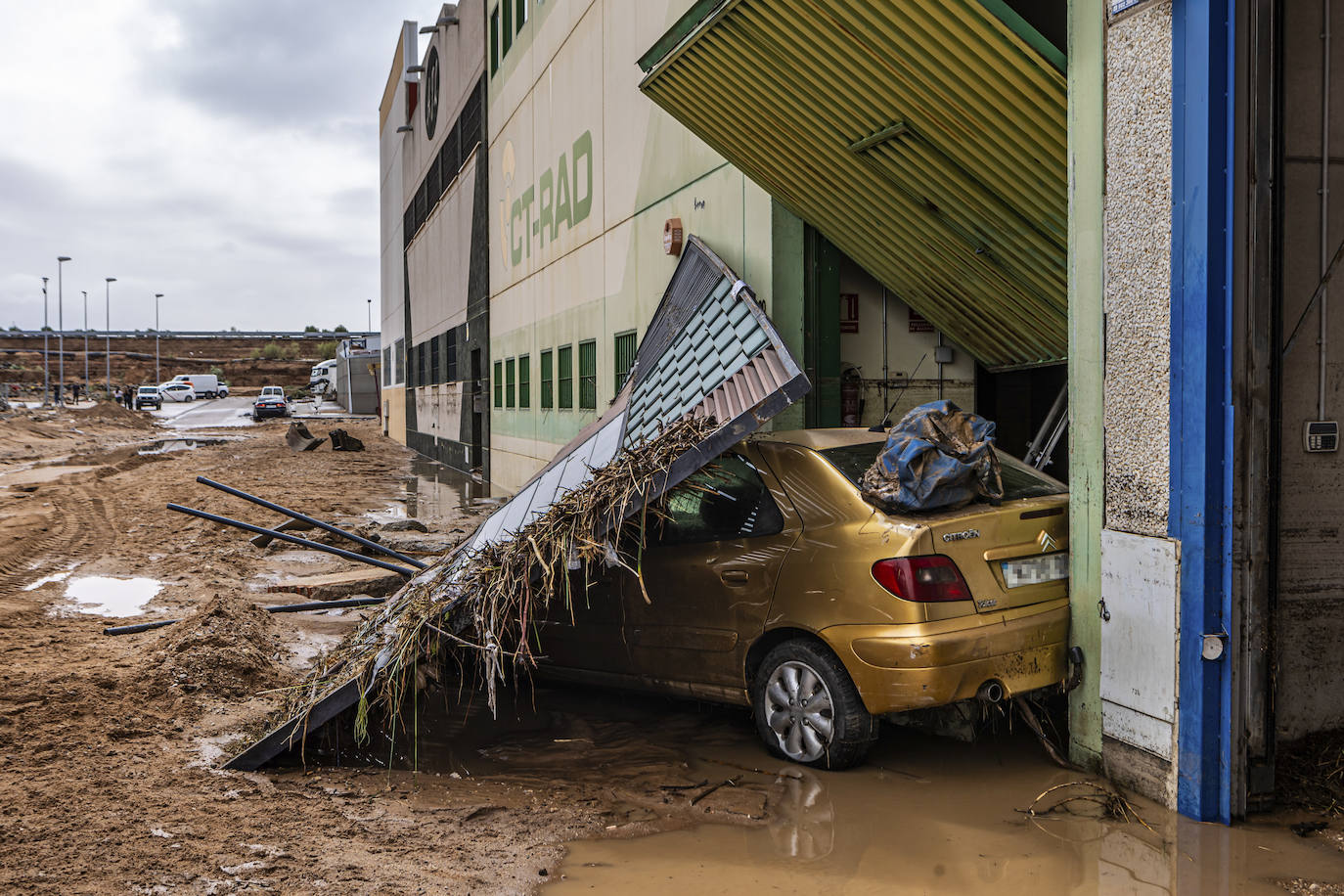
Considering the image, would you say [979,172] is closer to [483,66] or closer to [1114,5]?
[1114,5]

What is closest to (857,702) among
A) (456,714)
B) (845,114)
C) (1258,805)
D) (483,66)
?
(1258,805)

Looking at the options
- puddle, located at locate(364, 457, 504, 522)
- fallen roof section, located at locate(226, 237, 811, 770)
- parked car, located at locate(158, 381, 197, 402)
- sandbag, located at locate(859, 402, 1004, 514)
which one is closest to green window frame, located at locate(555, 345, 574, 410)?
puddle, located at locate(364, 457, 504, 522)

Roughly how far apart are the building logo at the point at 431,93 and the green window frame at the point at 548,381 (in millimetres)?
16272

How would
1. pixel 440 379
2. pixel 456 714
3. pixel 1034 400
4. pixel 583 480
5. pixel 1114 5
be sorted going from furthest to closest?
pixel 440 379, pixel 1034 400, pixel 456 714, pixel 583 480, pixel 1114 5

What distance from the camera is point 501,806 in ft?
16.6

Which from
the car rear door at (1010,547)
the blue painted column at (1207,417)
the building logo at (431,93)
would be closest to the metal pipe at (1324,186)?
the blue painted column at (1207,417)

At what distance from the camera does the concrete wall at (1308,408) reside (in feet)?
17.3

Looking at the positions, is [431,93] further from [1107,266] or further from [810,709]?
[810,709]

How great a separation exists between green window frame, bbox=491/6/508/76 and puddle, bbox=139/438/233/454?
66.6ft

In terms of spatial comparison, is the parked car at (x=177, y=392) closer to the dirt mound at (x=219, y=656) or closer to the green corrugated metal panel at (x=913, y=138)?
the dirt mound at (x=219, y=656)

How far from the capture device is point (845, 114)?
25.1 feet

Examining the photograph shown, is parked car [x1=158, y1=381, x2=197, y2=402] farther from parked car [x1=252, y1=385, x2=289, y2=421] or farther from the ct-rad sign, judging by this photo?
the ct-rad sign

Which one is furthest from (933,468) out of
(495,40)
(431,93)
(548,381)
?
(431,93)

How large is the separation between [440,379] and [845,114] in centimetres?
2610
